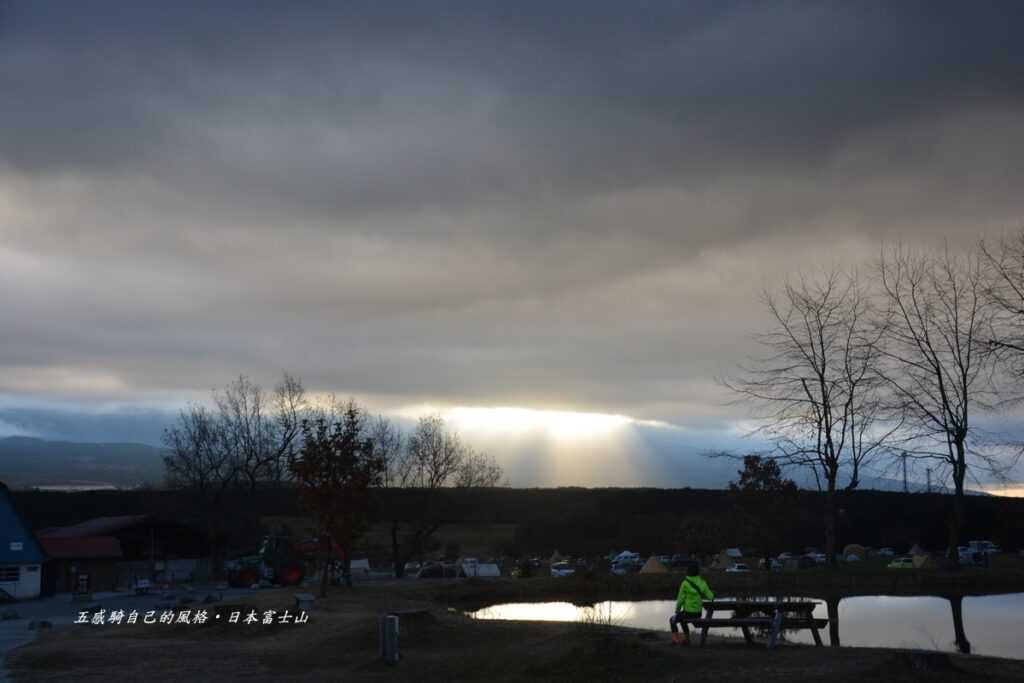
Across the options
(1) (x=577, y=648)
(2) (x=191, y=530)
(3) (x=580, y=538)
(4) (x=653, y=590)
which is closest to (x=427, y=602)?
(4) (x=653, y=590)

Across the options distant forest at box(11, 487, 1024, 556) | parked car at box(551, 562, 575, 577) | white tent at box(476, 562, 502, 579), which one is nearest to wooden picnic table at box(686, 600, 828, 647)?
distant forest at box(11, 487, 1024, 556)

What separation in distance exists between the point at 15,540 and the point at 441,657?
3785 centimetres

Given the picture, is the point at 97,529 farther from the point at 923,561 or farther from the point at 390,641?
the point at 390,641

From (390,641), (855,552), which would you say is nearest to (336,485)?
(390,641)

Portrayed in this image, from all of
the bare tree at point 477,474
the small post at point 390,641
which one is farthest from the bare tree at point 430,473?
the small post at point 390,641

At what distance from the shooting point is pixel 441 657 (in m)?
17.5

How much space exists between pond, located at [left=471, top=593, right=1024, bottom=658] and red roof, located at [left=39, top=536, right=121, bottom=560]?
26.8m

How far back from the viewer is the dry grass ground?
1359cm

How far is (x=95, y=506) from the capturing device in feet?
318

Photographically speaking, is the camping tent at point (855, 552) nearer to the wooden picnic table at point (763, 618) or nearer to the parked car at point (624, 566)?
the parked car at point (624, 566)

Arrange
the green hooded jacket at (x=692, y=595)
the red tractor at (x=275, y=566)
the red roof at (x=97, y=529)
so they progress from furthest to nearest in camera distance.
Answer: the red roof at (x=97, y=529), the red tractor at (x=275, y=566), the green hooded jacket at (x=692, y=595)

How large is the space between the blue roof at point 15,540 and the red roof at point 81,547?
8.79 feet

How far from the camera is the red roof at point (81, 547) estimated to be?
171 feet

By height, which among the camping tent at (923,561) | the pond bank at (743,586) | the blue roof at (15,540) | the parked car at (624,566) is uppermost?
Result: the blue roof at (15,540)
